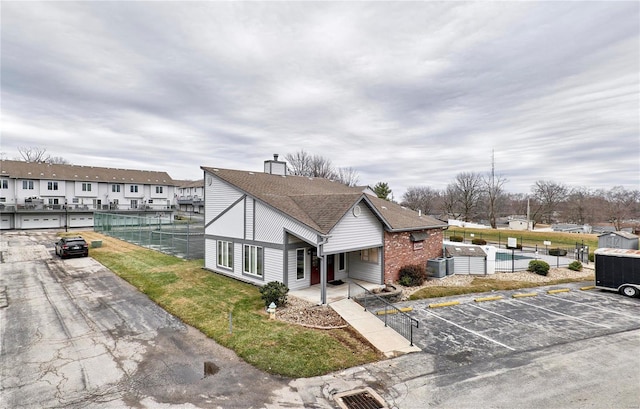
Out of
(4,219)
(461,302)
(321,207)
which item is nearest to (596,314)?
Result: (461,302)

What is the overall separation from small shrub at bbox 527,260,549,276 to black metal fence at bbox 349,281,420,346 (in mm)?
13959

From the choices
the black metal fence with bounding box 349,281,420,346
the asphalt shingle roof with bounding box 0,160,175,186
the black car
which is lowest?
the black metal fence with bounding box 349,281,420,346

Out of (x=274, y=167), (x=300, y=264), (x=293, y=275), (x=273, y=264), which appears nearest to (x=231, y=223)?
(x=273, y=264)

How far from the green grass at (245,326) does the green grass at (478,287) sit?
22.6 ft

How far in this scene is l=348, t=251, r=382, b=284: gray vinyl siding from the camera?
1789 centimetres

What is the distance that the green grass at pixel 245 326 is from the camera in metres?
9.44

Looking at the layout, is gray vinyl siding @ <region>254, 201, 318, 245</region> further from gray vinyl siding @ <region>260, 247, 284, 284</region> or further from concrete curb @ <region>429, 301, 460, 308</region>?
concrete curb @ <region>429, 301, 460, 308</region>

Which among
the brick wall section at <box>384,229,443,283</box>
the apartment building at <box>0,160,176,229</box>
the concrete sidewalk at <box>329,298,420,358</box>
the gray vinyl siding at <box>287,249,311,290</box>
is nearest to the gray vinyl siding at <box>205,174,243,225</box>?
the gray vinyl siding at <box>287,249,311,290</box>

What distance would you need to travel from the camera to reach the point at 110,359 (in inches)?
377

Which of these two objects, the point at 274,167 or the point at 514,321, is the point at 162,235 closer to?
the point at 274,167

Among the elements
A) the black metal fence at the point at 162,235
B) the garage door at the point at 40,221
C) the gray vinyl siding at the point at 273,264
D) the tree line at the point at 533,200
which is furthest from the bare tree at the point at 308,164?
the gray vinyl siding at the point at 273,264

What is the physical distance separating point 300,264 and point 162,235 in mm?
16156

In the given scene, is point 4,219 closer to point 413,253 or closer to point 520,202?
point 413,253

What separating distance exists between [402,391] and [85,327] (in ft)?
36.8
